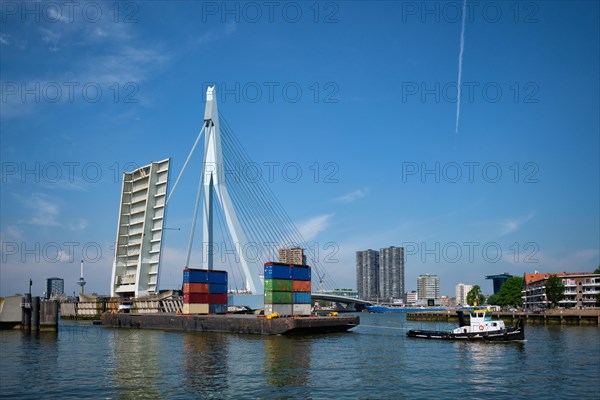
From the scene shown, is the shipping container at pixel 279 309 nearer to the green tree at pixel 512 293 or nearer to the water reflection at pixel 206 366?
the water reflection at pixel 206 366

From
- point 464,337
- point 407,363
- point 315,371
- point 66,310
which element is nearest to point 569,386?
point 407,363

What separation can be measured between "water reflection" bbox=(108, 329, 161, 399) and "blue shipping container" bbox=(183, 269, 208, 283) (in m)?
20.8

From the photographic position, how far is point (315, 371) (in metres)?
36.8

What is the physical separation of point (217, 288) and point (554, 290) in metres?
75.1

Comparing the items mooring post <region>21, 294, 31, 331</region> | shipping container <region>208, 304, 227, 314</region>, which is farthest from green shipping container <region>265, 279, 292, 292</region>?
mooring post <region>21, 294, 31, 331</region>

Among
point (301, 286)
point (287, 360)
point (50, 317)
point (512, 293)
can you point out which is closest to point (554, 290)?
point (512, 293)

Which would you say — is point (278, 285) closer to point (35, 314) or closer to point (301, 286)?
point (301, 286)

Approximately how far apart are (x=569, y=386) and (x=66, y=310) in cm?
13366

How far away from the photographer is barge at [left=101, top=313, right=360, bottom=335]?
2603 inches

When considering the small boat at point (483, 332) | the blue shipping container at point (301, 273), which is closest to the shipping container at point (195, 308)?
the blue shipping container at point (301, 273)

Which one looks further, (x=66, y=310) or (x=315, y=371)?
(x=66, y=310)

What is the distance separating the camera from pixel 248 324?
229 ft

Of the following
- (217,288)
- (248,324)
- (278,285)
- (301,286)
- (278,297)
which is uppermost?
(278,285)

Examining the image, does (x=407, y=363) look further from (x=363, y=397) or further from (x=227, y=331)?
(x=227, y=331)
